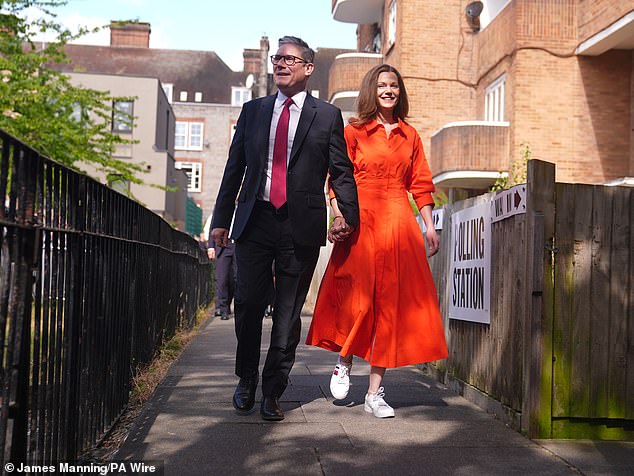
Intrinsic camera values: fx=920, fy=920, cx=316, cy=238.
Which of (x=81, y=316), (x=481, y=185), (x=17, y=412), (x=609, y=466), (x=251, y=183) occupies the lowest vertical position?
(x=609, y=466)

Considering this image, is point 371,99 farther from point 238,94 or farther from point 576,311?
point 238,94

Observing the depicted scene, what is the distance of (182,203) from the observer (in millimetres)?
50969

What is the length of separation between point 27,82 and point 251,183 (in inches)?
737

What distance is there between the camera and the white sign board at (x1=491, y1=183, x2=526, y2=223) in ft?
17.7

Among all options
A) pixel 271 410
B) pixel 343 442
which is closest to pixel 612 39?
pixel 271 410

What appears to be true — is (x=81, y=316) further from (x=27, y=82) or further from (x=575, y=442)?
(x=27, y=82)

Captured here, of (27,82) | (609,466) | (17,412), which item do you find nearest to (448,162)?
(27,82)

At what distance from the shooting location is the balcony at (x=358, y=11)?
29.1 meters

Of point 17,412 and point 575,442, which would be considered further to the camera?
point 575,442

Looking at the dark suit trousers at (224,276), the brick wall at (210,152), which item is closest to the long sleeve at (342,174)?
the dark suit trousers at (224,276)

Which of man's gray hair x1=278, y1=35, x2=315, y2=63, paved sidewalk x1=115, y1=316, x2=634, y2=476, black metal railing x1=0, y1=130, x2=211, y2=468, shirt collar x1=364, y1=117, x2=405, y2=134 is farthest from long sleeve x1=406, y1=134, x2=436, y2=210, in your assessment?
black metal railing x1=0, y1=130, x2=211, y2=468

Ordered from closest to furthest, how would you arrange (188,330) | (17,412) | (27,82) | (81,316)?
(17,412)
(81,316)
(188,330)
(27,82)

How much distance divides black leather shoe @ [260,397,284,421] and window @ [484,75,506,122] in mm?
16853

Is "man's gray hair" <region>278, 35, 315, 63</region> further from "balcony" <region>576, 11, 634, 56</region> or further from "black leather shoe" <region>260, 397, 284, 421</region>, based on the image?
"balcony" <region>576, 11, 634, 56</region>
